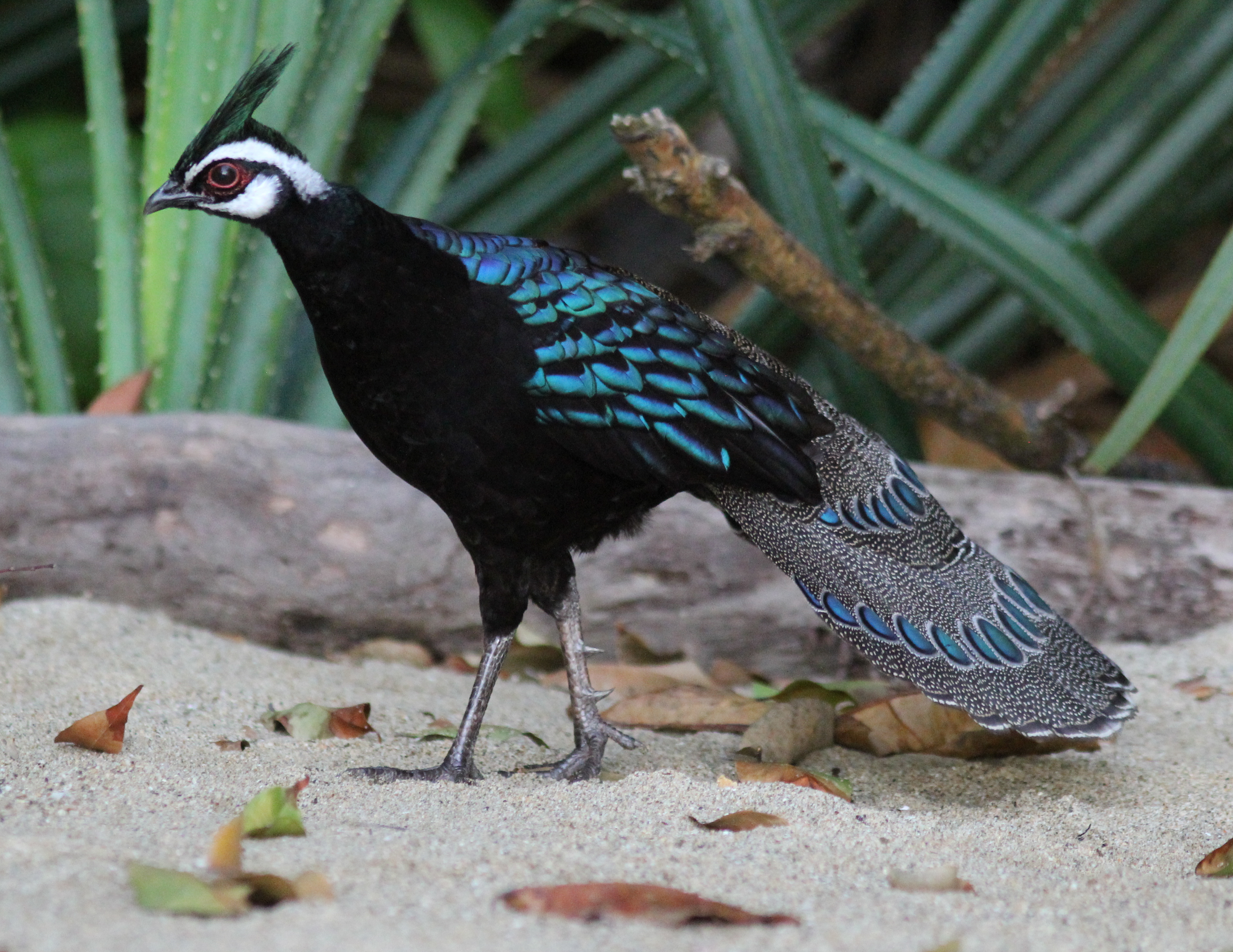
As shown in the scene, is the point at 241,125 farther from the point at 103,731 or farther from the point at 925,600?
the point at 925,600

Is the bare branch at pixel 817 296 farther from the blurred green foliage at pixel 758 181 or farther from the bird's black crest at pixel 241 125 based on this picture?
the bird's black crest at pixel 241 125

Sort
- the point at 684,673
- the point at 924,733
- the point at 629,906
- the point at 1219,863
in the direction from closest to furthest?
the point at 629,906 < the point at 1219,863 < the point at 924,733 < the point at 684,673

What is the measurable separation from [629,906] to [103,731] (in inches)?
48.1

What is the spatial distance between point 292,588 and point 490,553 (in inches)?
44.4

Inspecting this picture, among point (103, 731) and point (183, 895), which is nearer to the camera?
point (183, 895)

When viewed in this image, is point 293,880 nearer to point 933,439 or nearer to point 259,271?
point 259,271

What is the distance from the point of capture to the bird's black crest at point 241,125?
2.66 m

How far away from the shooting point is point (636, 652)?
3.70 m

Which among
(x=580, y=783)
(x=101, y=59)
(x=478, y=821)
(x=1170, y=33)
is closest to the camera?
(x=478, y=821)

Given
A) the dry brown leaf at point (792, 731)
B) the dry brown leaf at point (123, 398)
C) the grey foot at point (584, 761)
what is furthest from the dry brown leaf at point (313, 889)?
the dry brown leaf at point (123, 398)

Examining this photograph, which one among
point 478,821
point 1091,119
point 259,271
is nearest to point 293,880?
point 478,821

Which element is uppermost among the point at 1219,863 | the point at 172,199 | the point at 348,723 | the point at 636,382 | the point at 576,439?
the point at 172,199

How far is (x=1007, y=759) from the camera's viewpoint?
3.08 metres

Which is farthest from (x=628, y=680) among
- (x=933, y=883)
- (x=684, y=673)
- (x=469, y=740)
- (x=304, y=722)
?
(x=933, y=883)
